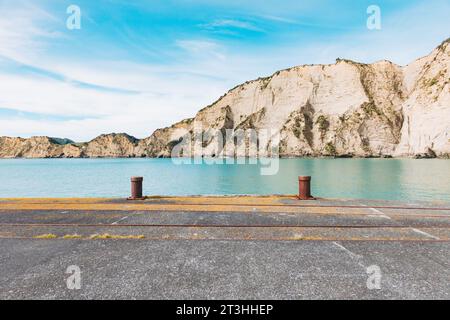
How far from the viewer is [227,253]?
673 centimetres

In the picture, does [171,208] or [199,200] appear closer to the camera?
[171,208]

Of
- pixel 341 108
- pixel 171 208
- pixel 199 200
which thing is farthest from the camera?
pixel 341 108

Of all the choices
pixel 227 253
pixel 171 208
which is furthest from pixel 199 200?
pixel 227 253

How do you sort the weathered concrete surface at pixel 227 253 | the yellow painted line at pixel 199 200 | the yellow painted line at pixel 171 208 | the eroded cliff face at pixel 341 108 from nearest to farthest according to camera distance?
the weathered concrete surface at pixel 227 253, the yellow painted line at pixel 171 208, the yellow painted line at pixel 199 200, the eroded cliff face at pixel 341 108

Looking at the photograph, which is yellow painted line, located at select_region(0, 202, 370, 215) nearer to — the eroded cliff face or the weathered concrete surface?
the weathered concrete surface

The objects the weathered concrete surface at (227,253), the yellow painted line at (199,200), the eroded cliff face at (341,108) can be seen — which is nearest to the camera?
the weathered concrete surface at (227,253)

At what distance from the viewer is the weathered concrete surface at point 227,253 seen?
4.98 meters

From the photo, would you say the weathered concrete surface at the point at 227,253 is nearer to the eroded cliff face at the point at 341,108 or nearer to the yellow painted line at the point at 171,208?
the yellow painted line at the point at 171,208

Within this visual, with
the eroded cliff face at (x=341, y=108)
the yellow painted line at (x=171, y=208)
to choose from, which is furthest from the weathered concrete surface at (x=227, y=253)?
the eroded cliff face at (x=341, y=108)

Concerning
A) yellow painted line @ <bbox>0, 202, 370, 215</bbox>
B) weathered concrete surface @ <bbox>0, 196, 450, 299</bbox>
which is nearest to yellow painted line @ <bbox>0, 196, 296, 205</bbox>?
yellow painted line @ <bbox>0, 202, 370, 215</bbox>

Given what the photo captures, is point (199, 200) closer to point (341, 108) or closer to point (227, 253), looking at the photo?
point (227, 253)

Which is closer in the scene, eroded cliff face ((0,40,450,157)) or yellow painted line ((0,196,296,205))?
yellow painted line ((0,196,296,205))

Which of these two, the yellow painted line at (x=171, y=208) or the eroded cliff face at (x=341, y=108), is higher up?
the eroded cliff face at (x=341, y=108)

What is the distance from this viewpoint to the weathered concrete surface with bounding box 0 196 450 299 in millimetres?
4980
